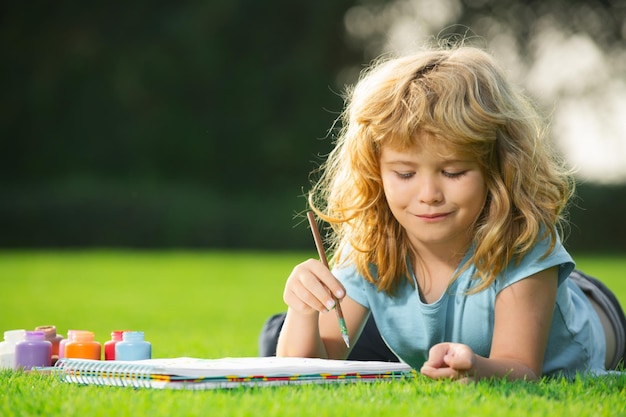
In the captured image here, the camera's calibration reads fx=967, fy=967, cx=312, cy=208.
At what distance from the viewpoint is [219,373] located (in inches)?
97.8

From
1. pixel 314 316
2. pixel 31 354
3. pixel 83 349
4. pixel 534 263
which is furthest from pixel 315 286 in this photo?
pixel 31 354

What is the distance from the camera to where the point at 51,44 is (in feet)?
69.7

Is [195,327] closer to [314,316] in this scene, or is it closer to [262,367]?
[314,316]

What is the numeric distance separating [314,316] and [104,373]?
72 cm

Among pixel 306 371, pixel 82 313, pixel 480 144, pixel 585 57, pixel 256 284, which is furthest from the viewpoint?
pixel 585 57

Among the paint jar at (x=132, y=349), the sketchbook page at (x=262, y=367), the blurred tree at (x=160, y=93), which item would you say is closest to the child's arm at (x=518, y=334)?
the sketchbook page at (x=262, y=367)

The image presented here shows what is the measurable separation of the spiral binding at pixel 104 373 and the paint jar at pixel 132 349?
10.9 inches

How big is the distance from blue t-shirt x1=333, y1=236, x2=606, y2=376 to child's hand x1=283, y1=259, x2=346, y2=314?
47 cm

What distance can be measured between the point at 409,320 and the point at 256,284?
739 centimetres

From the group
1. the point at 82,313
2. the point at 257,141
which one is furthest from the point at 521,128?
the point at 257,141

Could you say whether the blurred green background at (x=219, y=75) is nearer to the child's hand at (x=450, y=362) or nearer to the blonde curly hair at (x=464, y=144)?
the blonde curly hair at (x=464, y=144)

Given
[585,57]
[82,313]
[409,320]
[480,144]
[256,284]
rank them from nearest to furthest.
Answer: [480,144] → [409,320] → [82,313] → [256,284] → [585,57]

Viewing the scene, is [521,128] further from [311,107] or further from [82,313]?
[311,107]

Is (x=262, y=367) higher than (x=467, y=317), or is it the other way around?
(x=467, y=317)
